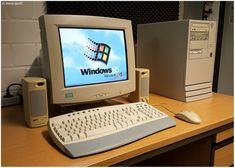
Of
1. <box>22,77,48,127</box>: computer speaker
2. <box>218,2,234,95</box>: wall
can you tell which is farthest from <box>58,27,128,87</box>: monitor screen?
<box>218,2,234,95</box>: wall

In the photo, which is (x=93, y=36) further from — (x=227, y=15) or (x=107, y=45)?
(x=227, y=15)

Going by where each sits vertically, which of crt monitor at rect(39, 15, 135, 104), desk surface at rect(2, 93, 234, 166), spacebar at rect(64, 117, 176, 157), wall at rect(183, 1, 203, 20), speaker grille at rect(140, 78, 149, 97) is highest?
wall at rect(183, 1, 203, 20)

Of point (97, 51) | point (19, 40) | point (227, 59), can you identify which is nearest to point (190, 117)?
point (97, 51)

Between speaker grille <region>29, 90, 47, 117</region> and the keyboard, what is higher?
speaker grille <region>29, 90, 47, 117</region>

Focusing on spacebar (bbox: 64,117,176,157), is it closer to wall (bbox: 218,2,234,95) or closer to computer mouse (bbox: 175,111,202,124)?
computer mouse (bbox: 175,111,202,124)

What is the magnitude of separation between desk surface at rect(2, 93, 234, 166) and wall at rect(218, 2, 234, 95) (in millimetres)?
1486

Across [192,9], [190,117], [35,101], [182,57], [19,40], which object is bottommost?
[190,117]

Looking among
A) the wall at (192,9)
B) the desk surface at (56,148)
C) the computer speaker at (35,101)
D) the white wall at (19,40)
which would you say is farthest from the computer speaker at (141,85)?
the wall at (192,9)

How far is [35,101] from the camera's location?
84 cm

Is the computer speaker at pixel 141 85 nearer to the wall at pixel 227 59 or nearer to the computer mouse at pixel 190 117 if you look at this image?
the computer mouse at pixel 190 117

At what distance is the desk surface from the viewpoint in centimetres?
62

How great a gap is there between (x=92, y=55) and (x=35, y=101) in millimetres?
305

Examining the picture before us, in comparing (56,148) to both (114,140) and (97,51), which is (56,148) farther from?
(97,51)

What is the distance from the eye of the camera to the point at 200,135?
2.91 feet
